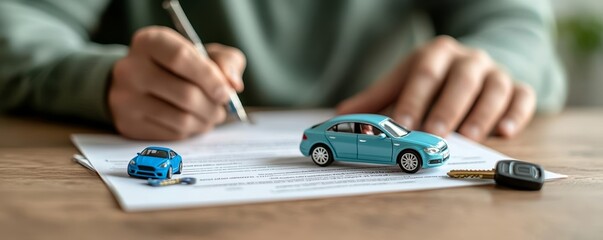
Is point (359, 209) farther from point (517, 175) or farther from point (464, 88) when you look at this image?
point (464, 88)

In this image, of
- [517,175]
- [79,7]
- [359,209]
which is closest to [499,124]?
[517,175]

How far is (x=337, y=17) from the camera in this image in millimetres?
1438

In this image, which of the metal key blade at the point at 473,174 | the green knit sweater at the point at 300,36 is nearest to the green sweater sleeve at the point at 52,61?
the green knit sweater at the point at 300,36

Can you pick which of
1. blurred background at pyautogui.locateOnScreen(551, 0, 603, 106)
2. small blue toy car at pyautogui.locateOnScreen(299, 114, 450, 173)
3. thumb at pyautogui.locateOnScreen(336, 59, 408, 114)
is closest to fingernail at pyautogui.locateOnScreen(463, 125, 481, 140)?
thumb at pyautogui.locateOnScreen(336, 59, 408, 114)

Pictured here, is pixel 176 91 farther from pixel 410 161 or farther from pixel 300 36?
pixel 300 36

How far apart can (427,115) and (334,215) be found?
448mm

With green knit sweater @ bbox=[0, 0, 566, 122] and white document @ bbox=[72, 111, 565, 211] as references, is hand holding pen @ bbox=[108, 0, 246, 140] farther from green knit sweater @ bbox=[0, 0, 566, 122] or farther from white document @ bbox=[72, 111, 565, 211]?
green knit sweater @ bbox=[0, 0, 566, 122]

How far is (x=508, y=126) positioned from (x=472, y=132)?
0.24 feet

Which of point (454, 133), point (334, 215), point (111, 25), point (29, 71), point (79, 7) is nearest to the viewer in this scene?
point (334, 215)

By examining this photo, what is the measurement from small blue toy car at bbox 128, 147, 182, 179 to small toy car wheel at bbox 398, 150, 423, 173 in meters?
0.21

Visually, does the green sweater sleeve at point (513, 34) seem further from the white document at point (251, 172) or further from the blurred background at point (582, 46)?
the blurred background at point (582, 46)

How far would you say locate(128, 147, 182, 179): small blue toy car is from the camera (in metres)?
0.59

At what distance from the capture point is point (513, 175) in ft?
1.94

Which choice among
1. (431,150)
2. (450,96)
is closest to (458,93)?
(450,96)
